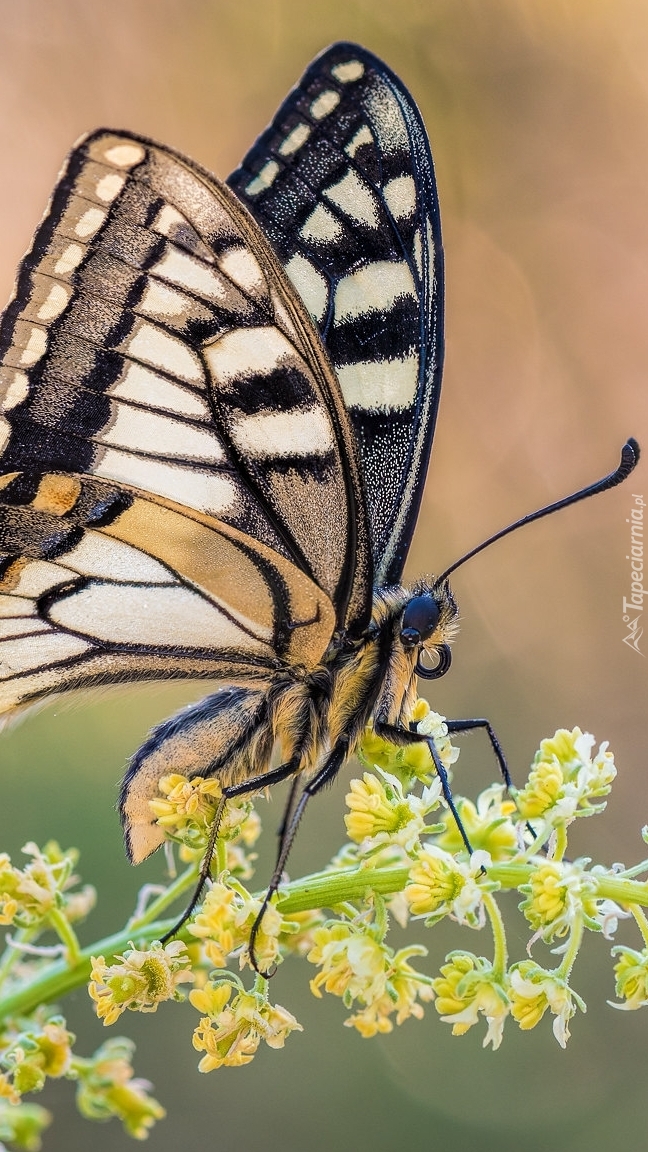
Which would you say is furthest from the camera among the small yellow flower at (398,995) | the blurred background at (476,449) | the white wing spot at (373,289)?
the blurred background at (476,449)

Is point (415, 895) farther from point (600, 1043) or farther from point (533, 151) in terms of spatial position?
point (533, 151)

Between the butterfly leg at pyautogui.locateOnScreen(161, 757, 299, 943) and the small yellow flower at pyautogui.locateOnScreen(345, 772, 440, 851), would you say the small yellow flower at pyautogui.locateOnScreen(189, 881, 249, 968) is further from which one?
the small yellow flower at pyautogui.locateOnScreen(345, 772, 440, 851)

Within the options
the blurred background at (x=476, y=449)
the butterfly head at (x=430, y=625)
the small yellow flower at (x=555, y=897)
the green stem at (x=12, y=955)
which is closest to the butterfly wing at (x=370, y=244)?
the butterfly head at (x=430, y=625)

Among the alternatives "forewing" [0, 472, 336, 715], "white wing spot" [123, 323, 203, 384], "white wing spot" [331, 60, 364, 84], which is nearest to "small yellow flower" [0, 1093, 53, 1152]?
"forewing" [0, 472, 336, 715]

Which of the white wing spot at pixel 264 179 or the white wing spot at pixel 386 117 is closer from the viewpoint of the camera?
the white wing spot at pixel 386 117

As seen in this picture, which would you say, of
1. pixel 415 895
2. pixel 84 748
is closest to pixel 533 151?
pixel 84 748

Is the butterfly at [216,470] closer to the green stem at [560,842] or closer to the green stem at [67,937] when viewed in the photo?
the green stem at [67,937]
